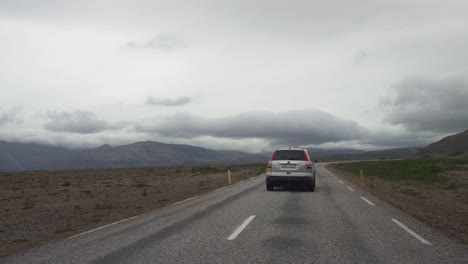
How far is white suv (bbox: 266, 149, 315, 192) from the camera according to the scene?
17.2 metres

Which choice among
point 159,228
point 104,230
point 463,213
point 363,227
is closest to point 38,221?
point 104,230

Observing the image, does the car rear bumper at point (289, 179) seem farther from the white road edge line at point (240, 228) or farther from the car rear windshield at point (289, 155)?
the white road edge line at point (240, 228)

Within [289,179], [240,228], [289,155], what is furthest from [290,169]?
[240,228]

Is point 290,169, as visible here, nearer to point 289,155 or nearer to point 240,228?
point 289,155

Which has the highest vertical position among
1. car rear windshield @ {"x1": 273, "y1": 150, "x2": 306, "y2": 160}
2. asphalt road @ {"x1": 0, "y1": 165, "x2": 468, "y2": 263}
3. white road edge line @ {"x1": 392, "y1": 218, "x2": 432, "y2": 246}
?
car rear windshield @ {"x1": 273, "y1": 150, "x2": 306, "y2": 160}

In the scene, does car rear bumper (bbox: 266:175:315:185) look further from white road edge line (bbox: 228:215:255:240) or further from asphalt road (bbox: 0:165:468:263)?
white road edge line (bbox: 228:215:255:240)

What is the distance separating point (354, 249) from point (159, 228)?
443cm

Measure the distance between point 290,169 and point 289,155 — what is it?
77cm

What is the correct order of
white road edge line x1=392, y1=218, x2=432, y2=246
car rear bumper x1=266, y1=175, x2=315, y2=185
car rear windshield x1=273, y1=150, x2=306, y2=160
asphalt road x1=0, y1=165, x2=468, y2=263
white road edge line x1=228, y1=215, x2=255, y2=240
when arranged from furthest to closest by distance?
car rear windshield x1=273, y1=150, x2=306, y2=160 < car rear bumper x1=266, y1=175, x2=315, y2=185 < white road edge line x1=228, y1=215, x2=255, y2=240 < white road edge line x1=392, y1=218, x2=432, y2=246 < asphalt road x1=0, y1=165, x2=468, y2=263

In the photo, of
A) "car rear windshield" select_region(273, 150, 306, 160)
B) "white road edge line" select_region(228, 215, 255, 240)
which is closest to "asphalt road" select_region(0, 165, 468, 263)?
"white road edge line" select_region(228, 215, 255, 240)

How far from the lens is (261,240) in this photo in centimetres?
720

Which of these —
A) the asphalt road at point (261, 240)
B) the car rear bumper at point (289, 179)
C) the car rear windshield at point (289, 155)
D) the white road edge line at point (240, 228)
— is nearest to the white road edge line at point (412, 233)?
the asphalt road at point (261, 240)

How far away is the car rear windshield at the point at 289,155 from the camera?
1764cm

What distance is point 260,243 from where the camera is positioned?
695 cm
